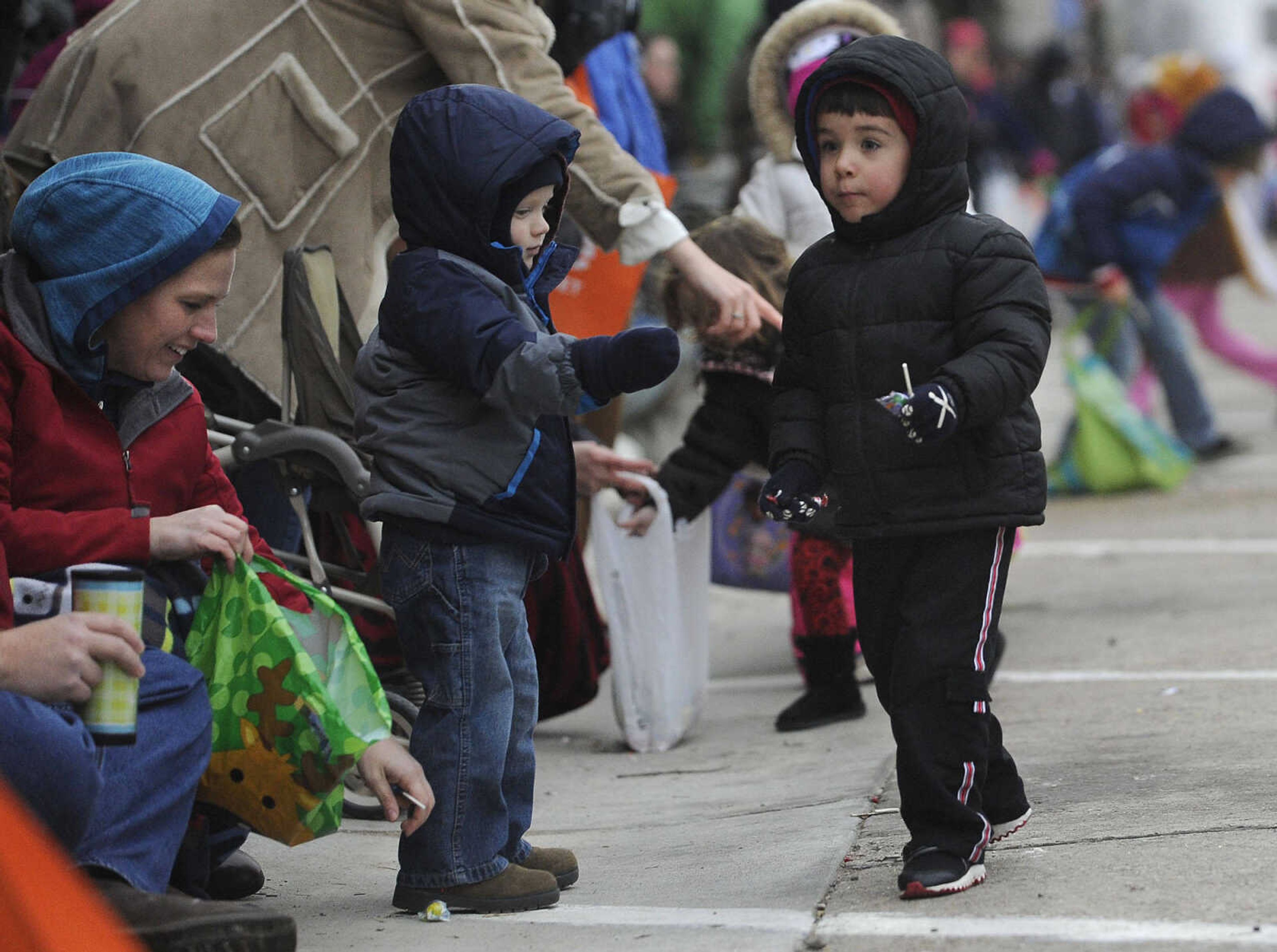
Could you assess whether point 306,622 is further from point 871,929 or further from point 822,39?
point 822,39

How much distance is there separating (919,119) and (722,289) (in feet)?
3.45

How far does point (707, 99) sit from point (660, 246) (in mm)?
8100

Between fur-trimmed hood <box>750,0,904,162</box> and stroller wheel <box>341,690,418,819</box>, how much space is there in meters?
2.42

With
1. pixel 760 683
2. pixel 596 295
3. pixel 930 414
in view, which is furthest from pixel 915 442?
pixel 760 683

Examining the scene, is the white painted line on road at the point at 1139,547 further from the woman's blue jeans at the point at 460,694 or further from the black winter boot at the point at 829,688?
the woman's blue jeans at the point at 460,694

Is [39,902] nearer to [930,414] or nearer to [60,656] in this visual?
[60,656]

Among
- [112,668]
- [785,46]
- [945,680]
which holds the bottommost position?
[945,680]

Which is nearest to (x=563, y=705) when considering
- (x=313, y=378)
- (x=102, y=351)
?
(x=313, y=378)

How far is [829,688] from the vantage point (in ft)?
18.2

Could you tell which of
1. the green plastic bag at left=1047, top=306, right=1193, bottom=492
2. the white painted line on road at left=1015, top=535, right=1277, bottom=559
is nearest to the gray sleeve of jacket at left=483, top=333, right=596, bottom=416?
the white painted line on road at left=1015, top=535, right=1277, bottom=559

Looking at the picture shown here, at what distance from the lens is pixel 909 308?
11.9ft

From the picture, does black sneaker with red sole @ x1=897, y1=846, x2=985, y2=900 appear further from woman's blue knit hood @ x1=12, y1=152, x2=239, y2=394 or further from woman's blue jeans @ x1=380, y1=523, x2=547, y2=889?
woman's blue knit hood @ x1=12, y1=152, x2=239, y2=394

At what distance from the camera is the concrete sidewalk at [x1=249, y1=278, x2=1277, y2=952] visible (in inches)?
132

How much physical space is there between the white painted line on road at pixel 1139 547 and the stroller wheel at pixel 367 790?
12.6 ft
